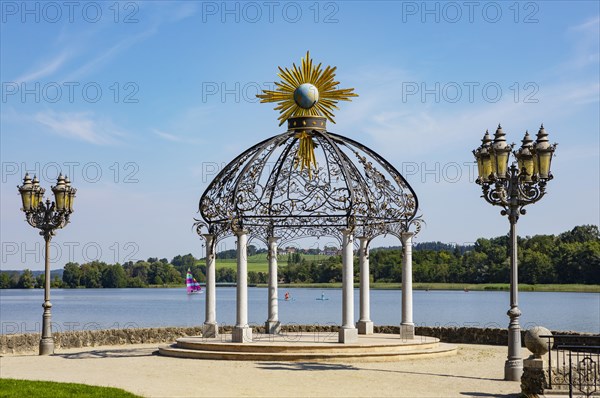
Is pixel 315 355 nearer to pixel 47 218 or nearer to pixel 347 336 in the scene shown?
pixel 347 336

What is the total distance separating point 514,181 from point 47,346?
1279cm

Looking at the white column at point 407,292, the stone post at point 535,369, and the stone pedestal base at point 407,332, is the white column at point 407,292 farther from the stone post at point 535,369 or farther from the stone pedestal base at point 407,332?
the stone post at point 535,369

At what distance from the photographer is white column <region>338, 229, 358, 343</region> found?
2230cm

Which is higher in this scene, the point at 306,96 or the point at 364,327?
the point at 306,96

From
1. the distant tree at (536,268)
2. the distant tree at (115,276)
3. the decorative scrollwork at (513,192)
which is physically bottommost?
the distant tree at (115,276)

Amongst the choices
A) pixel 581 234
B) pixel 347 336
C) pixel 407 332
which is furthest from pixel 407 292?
pixel 581 234

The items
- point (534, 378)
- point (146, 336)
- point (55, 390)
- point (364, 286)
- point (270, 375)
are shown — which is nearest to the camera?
point (534, 378)

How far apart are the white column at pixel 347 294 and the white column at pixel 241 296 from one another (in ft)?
7.82

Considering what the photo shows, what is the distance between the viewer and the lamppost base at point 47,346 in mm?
23531

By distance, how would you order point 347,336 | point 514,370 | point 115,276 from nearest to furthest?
point 514,370
point 347,336
point 115,276

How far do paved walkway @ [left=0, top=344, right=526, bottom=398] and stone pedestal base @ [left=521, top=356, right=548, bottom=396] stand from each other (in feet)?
2.11

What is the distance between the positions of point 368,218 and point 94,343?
9303mm

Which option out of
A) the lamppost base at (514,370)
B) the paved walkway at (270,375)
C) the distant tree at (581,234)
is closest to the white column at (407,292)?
the paved walkway at (270,375)

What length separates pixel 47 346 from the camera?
23.6 metres
